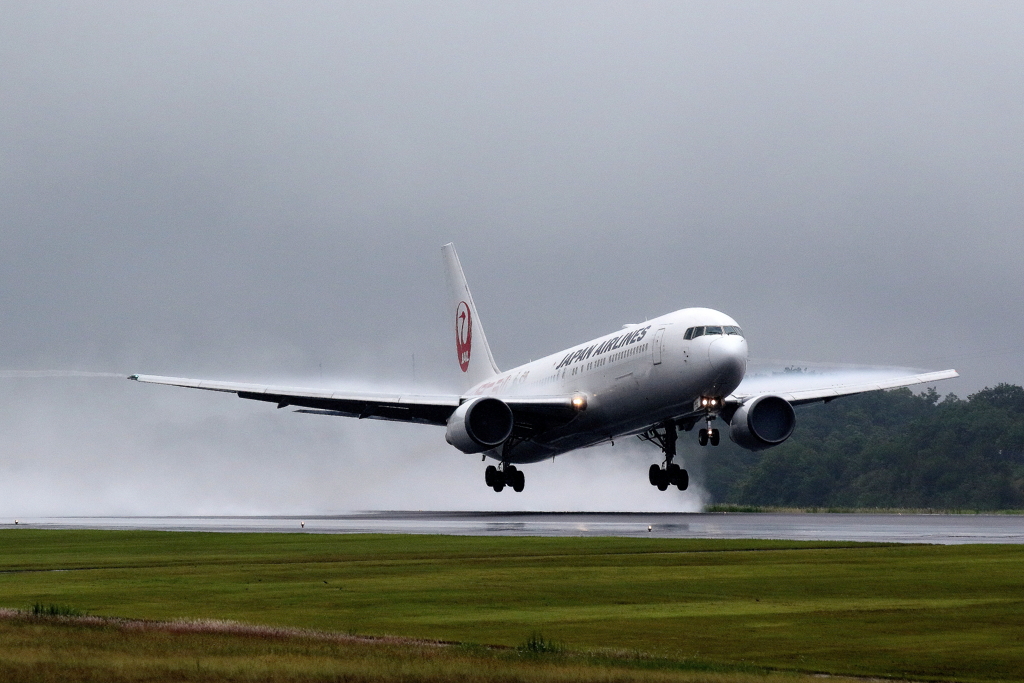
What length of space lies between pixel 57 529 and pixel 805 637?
3142 cm

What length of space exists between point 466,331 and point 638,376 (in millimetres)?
28210

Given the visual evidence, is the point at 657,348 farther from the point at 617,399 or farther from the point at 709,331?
the point at 617,399

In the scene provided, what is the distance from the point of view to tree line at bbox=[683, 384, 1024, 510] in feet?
299

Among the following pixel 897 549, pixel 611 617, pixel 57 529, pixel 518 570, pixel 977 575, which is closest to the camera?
pixel 611 617

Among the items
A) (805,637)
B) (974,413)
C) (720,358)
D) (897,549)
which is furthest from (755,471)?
(805,637)

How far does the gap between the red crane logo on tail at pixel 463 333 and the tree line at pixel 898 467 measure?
55.0ft

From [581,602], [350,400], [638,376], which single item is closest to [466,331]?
[350,400]

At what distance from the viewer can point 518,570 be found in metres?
22.0

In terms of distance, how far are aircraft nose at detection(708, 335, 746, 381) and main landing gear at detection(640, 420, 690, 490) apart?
6.40 metres

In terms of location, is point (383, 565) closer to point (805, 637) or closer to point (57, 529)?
point (805, 637)

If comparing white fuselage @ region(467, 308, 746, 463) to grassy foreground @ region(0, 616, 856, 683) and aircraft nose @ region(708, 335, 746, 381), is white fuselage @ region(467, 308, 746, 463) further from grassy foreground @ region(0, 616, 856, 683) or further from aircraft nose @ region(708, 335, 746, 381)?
grassy foreground @ region(0, 616, 856, 683)

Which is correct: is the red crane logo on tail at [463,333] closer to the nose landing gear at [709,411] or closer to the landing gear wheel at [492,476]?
the landing gear wheel at [492,476]

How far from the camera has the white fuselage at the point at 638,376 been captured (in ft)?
157

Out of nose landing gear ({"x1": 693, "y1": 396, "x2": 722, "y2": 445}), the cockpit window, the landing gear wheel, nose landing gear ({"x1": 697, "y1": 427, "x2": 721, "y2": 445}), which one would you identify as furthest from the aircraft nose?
the landing gear wheel
